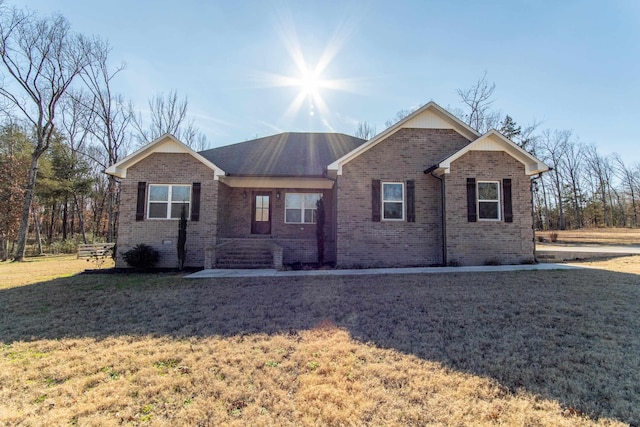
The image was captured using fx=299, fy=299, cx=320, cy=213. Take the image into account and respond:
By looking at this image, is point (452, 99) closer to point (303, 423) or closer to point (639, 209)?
point (303, 423)

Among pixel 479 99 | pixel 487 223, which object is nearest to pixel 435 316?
pixel 487 223

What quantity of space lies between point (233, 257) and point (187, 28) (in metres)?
8.78

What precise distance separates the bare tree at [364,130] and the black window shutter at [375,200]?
1904 cm

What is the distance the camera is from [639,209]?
39.9 metres

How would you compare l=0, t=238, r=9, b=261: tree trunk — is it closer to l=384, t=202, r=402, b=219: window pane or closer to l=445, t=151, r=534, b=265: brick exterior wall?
l=384, t=202, r=402, b=219: window pane

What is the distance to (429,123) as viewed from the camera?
1180cm

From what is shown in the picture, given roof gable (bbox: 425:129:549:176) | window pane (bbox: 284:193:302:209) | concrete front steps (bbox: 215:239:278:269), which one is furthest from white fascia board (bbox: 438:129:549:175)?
concrete front steps (bbox: 215:239:278:269)

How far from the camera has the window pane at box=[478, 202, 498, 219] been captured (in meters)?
11.1

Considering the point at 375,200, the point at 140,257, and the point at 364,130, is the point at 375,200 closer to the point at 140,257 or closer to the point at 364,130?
the point at 140,257

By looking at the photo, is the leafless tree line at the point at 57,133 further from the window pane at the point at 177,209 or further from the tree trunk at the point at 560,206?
the tree trunk at the point at 560,206

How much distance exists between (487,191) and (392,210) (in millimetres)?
3552

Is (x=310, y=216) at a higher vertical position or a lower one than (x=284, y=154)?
lower

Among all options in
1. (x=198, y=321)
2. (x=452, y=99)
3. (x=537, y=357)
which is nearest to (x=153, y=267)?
(x=198, y=321)

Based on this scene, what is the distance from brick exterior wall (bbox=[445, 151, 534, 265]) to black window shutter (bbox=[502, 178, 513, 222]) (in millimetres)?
122
